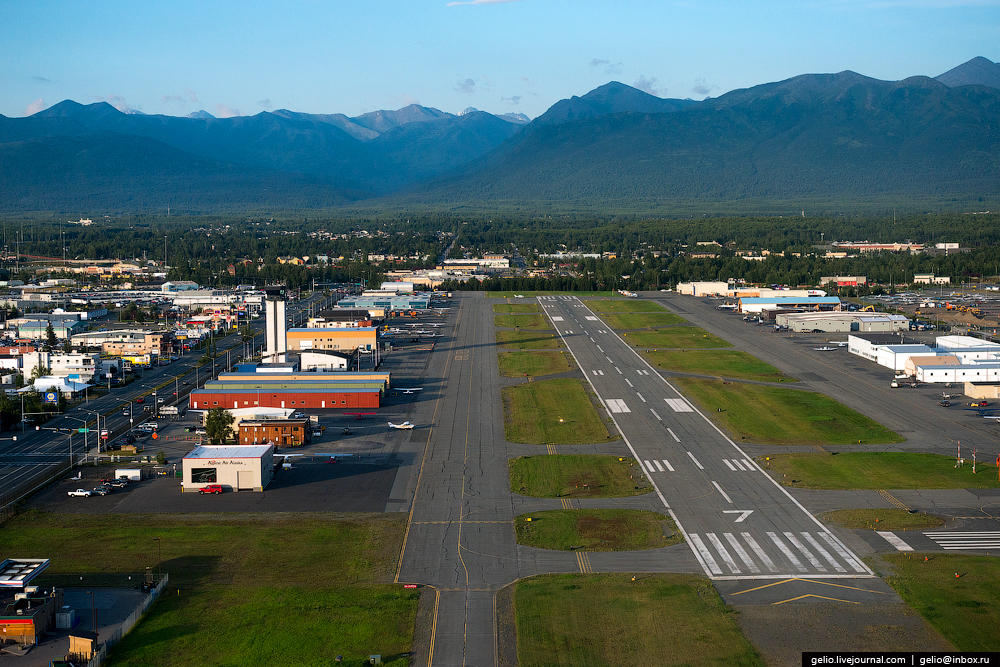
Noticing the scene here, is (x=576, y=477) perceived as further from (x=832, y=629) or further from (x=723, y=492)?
(x=832, y=629)

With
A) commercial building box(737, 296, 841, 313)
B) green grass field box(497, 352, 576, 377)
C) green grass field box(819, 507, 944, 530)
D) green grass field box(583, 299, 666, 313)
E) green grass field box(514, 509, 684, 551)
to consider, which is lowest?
green grass field box(514, 509, 684, 551)

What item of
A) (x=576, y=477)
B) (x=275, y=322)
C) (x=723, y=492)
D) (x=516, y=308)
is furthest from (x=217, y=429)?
(x=516, y=308)

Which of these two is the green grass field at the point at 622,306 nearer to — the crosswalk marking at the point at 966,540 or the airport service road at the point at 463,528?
the airport service road at the point at 463,528

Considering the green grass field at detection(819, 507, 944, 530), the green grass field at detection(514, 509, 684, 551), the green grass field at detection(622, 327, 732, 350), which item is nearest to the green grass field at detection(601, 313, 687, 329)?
the green grass field at detection(622, 327, 732, 350)

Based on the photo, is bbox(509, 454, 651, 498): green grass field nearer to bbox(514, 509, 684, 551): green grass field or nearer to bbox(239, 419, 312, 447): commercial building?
bbox(514, 509, 684, 551): green grass field

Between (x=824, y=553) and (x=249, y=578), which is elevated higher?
(x=824, y=553)

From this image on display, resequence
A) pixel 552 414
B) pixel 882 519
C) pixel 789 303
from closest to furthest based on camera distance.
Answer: pixel 882 519 → pixel 552 414 → pixel 789 303

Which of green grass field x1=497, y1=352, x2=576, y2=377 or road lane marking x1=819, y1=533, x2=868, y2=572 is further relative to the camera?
green grass field x1=497, y1=352, x2=576, y2=377

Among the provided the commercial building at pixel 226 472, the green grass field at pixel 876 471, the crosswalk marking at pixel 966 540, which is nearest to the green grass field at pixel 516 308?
the green grass field at pixel 876 471
